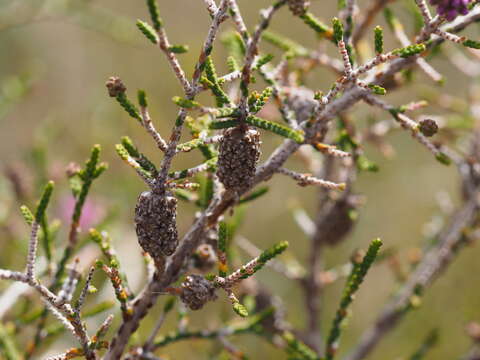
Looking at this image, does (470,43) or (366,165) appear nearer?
(470,43)

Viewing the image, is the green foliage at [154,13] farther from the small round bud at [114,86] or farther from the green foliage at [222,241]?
the green foliage at [222,241]

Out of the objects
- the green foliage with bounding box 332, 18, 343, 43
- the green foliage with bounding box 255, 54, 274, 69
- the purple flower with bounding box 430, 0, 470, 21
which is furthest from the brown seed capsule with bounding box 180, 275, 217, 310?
the purple flower with bounding box 430, 0, 470, 21

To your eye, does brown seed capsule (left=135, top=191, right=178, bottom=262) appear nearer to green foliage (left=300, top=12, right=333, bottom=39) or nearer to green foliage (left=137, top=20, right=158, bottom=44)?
green foliage (left=137, top=20, right=158, bottom=44)

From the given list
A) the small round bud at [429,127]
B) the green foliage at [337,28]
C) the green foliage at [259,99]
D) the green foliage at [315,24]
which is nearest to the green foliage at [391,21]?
the green foliage at [315,24]

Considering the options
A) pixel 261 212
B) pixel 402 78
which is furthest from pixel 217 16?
pixel 261 212

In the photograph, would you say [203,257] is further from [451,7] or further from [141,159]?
[451,7]

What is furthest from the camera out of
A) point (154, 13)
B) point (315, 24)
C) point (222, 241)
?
point (315, 24)

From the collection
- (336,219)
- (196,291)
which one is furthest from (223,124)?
(336,219)
